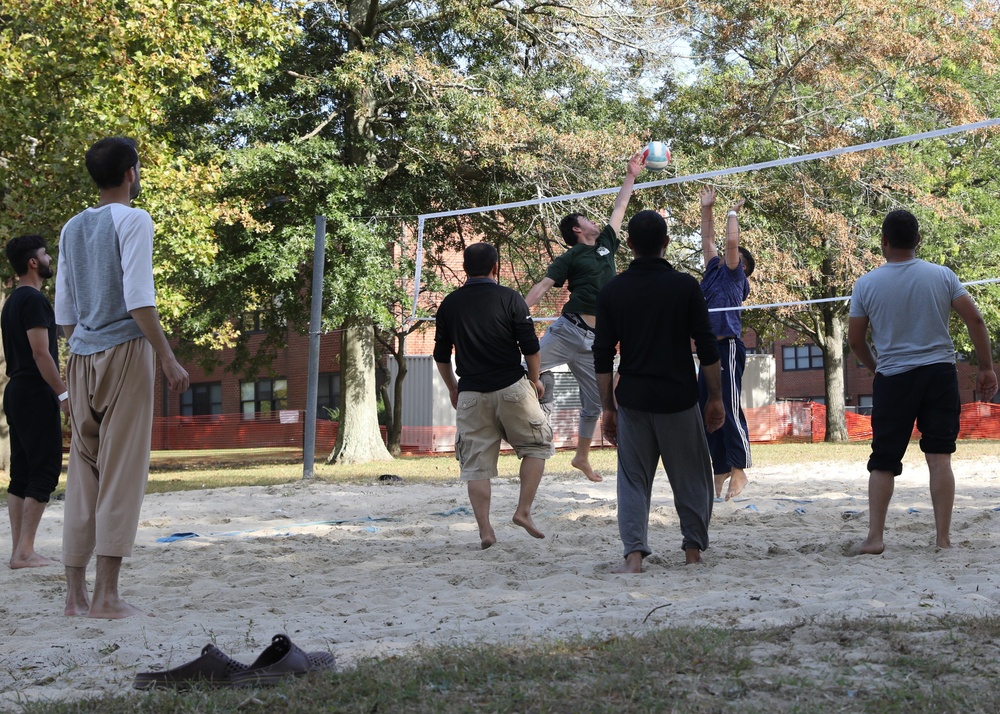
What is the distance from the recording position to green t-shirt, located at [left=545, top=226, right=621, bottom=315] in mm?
6773

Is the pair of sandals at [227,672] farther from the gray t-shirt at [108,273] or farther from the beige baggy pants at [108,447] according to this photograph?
the gray t-shirt at [108,273]

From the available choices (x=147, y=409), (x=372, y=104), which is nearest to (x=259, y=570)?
(x=147, y=409)

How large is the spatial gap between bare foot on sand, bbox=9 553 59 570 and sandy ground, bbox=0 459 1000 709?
2.6 inches

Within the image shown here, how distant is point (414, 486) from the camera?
1077cm

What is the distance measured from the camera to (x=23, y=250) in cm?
548

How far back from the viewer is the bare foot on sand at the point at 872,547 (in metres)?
5.08

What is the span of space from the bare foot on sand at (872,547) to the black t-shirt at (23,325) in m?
4.26

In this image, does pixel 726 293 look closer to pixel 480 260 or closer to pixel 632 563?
pixel 480 260

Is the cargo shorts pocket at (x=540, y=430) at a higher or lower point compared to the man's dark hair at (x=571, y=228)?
lower

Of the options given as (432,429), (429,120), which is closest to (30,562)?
(429,120)

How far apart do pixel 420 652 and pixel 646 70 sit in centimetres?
1805

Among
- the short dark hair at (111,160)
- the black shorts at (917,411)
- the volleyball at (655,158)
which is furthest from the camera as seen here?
the volleyball at (655,158)

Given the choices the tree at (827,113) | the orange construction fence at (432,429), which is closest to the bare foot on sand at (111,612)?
the tree at (827,113)

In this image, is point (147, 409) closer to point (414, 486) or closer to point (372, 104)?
point (414, 486)
